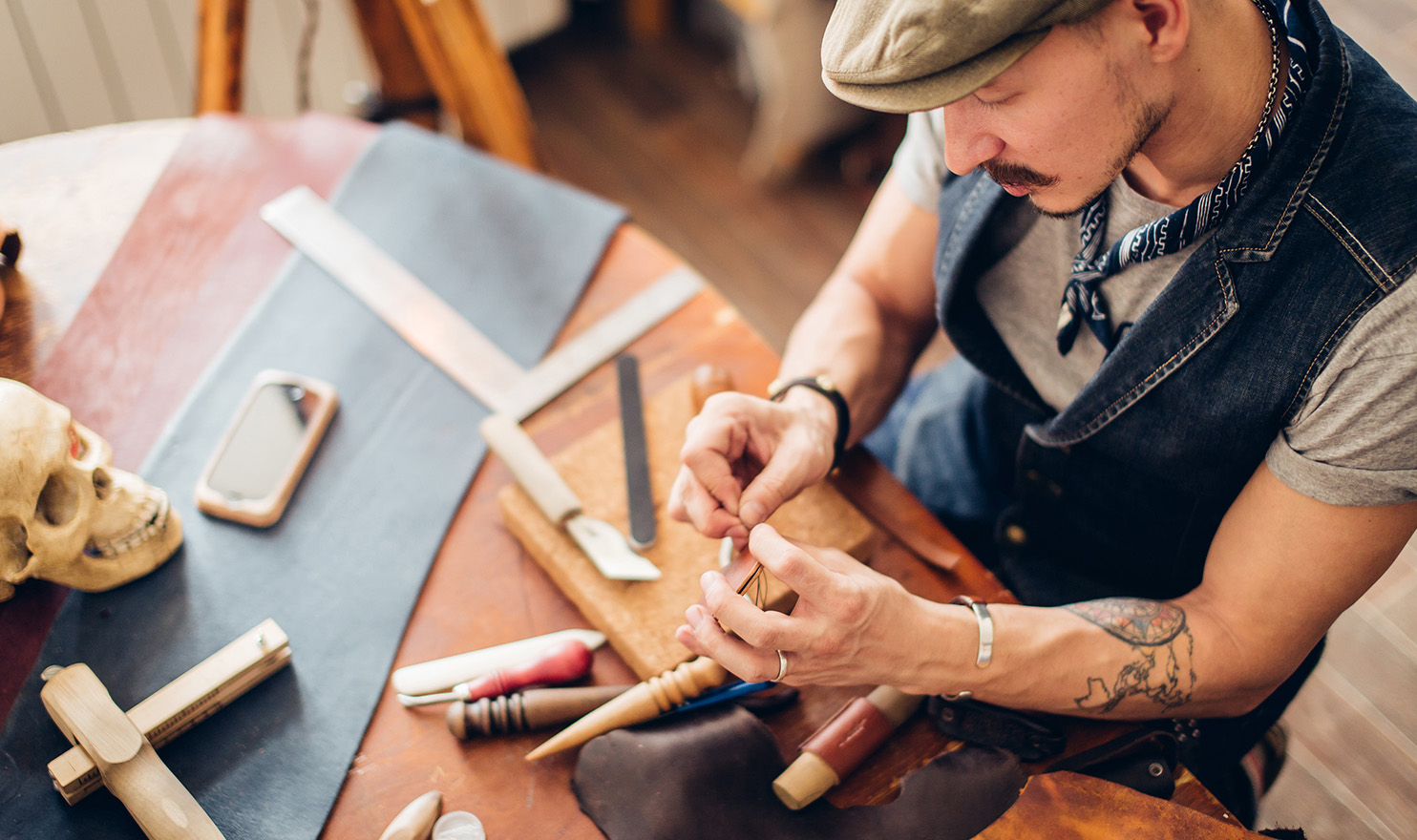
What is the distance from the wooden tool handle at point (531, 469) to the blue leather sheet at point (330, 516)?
0.21 ft

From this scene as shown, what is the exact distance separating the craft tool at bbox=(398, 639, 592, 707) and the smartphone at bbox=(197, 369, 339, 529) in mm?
349

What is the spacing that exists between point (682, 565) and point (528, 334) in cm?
46

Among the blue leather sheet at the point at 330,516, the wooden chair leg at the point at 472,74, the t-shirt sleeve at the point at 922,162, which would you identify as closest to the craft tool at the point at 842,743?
the blue leather sheet at the point at 330,516

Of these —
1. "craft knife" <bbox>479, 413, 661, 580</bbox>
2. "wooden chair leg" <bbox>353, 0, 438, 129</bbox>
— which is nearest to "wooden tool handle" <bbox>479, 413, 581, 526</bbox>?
"craft knife" <bbox>479, 413, 661, 580</bbox>

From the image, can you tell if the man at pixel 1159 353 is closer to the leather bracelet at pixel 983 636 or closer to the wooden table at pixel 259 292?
the leather bracelet at pixel 983 636

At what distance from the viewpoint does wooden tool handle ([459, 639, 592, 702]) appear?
1.02 meters

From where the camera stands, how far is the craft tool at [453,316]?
52.0 inches

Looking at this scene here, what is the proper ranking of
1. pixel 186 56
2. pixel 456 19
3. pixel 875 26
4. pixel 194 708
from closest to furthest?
pixel 875 26 < pixel 194 708 < pixel 456 19 < pixel 186 56

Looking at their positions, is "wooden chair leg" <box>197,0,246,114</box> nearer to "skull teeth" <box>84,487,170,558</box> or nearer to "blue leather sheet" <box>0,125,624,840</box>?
"blue leather sheet" <box>0,125,624,840</box>

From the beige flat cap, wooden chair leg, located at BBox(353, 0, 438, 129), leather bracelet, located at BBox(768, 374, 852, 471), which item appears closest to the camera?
the beige flat cap

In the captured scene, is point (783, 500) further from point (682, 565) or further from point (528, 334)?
point (528, 334)

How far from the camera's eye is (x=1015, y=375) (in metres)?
1.33

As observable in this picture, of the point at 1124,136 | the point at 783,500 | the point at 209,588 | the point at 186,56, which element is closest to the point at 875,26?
the point at 1124,136

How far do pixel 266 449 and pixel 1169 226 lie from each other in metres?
1.17
